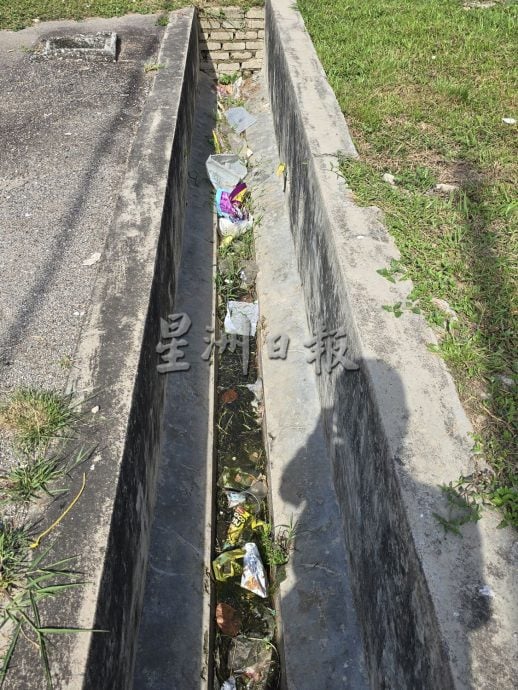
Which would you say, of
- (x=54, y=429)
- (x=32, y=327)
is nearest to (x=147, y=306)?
(x=32, y=327)

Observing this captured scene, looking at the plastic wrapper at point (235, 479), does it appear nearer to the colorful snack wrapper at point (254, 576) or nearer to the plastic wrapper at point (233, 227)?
the colorful snack wrapper at point (254, 576)

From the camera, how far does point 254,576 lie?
334 cm

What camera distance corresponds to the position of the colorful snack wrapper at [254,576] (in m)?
3.33

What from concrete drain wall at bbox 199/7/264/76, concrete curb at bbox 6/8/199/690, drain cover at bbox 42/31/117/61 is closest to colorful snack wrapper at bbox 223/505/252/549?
concrete curb at bbox 6/8/199/690

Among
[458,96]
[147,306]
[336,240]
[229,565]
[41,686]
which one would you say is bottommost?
[229,565]

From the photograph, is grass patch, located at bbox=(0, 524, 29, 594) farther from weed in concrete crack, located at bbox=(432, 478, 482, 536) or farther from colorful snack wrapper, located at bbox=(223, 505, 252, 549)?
colorful snack wrapper, located at bbox=(223, 505, 252, 549)

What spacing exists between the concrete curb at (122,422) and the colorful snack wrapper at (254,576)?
0.61 m

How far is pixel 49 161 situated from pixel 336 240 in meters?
2.51

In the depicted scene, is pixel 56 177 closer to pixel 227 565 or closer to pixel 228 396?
pixel 228 396

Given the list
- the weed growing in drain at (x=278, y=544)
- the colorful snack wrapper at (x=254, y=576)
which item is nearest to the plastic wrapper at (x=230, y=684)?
the colorful snack wrapper at (x=254, y=576)

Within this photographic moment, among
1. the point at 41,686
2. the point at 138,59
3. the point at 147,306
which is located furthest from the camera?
the point at 138,59

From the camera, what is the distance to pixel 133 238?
3705 mm

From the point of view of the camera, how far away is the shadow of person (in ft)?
6.52

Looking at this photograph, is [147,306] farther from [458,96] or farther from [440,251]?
[458,96]
